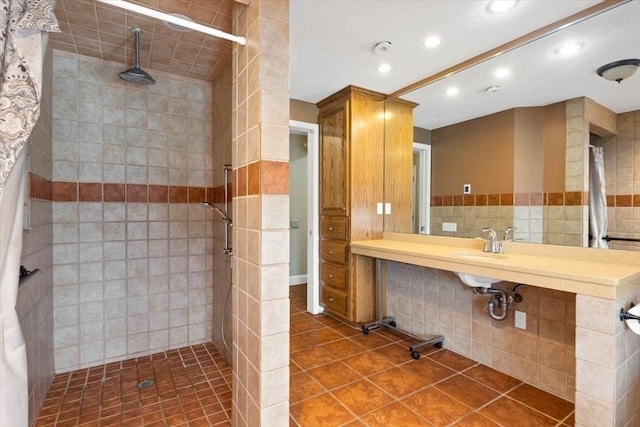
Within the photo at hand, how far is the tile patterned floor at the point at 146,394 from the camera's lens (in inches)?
68.4

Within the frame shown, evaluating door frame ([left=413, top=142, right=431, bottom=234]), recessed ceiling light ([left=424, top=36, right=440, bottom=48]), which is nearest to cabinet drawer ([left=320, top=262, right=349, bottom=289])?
door frame ([left=413, top=142, right=431, bottom=234])

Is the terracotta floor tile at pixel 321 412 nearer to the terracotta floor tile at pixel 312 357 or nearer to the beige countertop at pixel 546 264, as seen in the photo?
the terracotta floor tile at pixel 312 357

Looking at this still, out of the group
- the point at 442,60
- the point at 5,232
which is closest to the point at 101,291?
the point at 5,232

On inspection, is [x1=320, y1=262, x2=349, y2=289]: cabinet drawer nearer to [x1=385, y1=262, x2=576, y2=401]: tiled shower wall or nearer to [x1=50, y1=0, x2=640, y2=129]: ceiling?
[x1=385, y1=262, x2=576, y2=401]: tiled shower wall

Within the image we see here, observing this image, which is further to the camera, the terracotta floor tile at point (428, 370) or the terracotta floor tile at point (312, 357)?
the terracotta floor tile at point (312, 357)

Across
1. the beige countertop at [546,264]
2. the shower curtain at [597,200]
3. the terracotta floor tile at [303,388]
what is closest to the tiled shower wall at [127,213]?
the terracotta floor tile at [303,388]

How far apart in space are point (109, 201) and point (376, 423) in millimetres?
2426

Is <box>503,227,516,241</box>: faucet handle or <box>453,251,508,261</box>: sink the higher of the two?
<box>503,227,516,241</box>: faucet handle

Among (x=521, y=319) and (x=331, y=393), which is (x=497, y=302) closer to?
(x=521, y=319)

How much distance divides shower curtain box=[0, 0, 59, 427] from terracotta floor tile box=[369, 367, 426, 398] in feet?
5.95

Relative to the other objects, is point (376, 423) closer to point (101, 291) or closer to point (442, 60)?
point (101, 291)

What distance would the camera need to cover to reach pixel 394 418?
67.6 inches

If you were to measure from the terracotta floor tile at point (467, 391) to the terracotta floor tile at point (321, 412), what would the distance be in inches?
27.6

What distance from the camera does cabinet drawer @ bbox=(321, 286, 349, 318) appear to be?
121 inches
